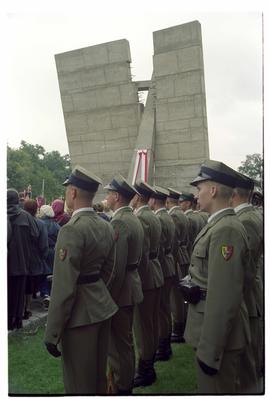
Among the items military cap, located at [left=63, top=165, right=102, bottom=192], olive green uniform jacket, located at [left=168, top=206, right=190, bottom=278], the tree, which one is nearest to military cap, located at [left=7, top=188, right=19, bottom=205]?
olive green uniform jacket, located at [left=168, top=206, right=190, bottom=278]

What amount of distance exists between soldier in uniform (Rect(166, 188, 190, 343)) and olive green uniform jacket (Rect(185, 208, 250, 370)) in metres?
3.48

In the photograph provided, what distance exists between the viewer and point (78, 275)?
307cm

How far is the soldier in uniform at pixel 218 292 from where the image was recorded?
9.09 ft

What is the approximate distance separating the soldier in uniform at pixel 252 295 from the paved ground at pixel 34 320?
3.47 metres

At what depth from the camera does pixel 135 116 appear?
12.3 metres

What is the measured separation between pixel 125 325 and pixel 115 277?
0.52 meters

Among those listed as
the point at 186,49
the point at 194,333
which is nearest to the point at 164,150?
the point at 186,49

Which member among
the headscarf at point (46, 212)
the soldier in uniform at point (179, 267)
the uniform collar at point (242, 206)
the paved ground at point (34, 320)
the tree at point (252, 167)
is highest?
the tree at point (252, 167)

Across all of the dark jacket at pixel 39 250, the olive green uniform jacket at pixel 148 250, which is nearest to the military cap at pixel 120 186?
the olive green uniform jacket at pixel 148 250

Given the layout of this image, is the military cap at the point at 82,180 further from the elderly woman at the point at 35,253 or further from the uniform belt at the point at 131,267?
the elderly woman at the point at 35,253

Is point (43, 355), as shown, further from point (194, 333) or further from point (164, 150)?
point (164, 150)

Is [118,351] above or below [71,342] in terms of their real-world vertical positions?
below

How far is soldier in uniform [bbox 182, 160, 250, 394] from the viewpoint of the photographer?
277 centimetres

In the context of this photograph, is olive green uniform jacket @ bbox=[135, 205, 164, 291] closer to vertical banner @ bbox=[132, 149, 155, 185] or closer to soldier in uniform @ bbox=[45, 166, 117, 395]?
soldier in uniform @ bbox=[45, 166, 117, 395]
